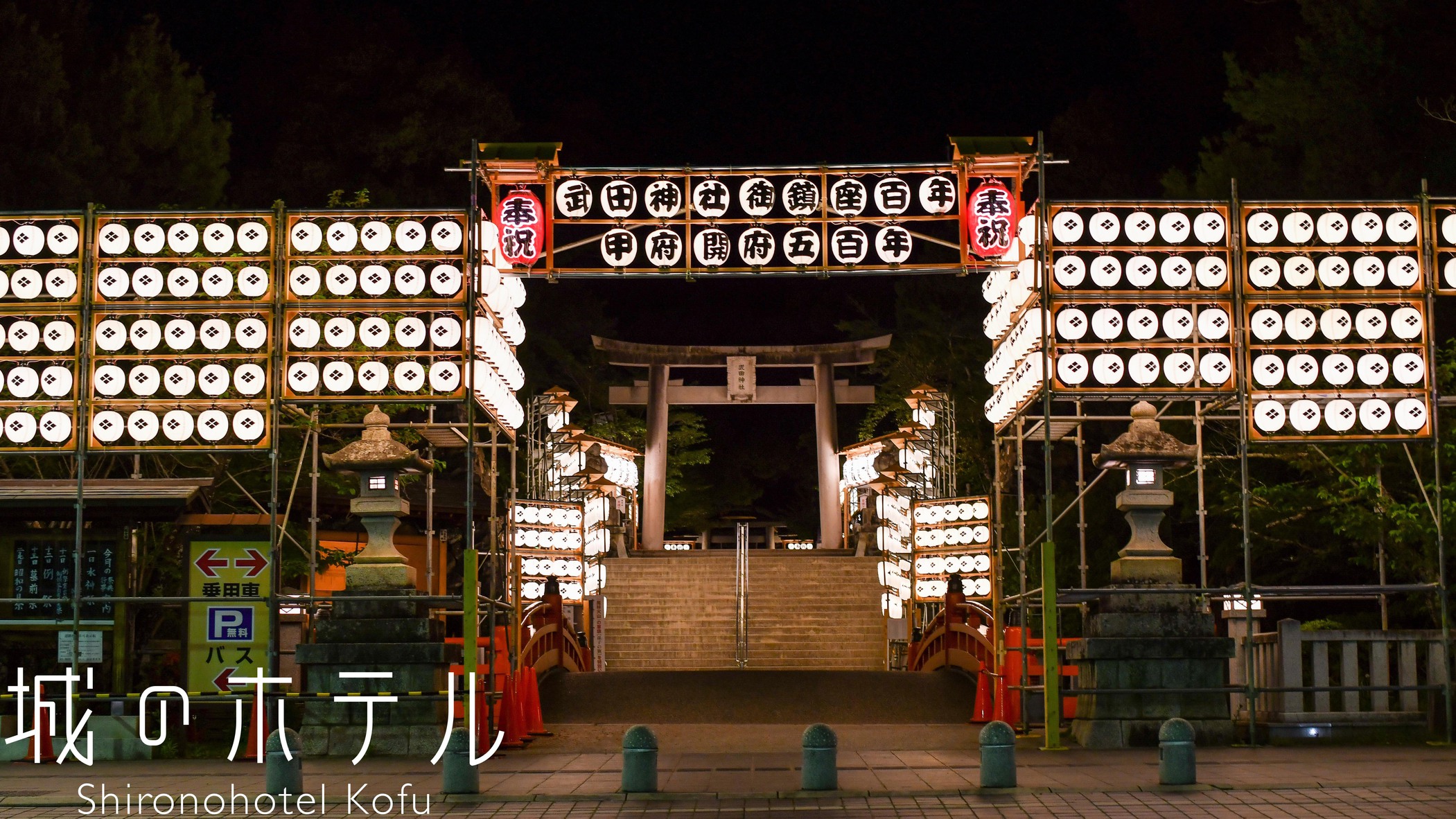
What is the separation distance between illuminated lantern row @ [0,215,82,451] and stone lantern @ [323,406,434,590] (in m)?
3.05

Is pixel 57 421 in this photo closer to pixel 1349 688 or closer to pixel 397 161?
pixel 1349 688

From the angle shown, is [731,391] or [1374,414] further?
[731,391]

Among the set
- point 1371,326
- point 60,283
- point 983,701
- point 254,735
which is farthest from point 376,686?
point 1371,326

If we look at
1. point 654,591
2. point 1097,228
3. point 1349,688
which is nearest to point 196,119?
point 654,591

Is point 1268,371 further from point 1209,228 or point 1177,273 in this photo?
point 1209,228


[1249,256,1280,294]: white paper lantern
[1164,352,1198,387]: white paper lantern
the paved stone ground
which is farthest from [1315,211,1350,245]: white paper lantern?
the paved stone ground

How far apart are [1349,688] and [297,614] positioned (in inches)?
470

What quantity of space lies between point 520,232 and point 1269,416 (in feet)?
28.8

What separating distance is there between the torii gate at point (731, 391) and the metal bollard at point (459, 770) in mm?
31834

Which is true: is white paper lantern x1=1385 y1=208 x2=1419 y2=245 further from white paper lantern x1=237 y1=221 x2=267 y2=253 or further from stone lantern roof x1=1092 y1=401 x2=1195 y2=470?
white paper lantern x1=237 y1=221 x2=267 y2=253

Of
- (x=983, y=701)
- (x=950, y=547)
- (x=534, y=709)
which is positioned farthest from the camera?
(x=950, y=547)

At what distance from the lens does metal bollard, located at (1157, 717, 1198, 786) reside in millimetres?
12359

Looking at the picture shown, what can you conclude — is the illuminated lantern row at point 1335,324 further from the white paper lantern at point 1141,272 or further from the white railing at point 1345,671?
the white railing at point 1345,671

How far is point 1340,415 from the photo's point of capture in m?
16.7
